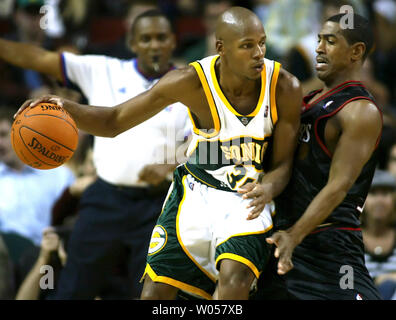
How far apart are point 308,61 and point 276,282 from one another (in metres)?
3.12

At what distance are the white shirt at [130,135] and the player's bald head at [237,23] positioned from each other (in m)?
1.54

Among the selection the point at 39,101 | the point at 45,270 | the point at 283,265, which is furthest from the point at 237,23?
the point at 45,270

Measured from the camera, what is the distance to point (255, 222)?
3693 millimetres

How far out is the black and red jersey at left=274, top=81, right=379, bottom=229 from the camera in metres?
3.97

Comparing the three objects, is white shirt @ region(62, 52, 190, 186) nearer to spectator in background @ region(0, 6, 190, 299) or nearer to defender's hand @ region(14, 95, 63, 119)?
spectator in background @ region(0, 6, 190, 299)

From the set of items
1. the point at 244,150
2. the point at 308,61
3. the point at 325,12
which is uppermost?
the point at 325,12

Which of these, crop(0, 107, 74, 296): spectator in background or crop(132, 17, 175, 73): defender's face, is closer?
crop(132, 17, 175, 73): defender's face

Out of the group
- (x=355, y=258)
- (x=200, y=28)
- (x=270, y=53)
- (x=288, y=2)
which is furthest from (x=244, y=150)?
(x=200, y=28)

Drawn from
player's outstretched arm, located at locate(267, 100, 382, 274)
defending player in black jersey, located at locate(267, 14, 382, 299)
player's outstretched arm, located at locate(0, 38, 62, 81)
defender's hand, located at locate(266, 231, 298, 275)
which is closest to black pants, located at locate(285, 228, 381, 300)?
defending player in black jersey, located at locate(267, 14, 382, 299)

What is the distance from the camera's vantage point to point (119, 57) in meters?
6.75

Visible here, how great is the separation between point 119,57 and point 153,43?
4.71ft

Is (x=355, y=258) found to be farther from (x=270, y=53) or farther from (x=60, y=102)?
(x=270, y=53)

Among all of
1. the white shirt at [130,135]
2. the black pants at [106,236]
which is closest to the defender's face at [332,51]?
the white shirt at [130,135]

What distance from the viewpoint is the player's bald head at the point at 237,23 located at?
143 inches
